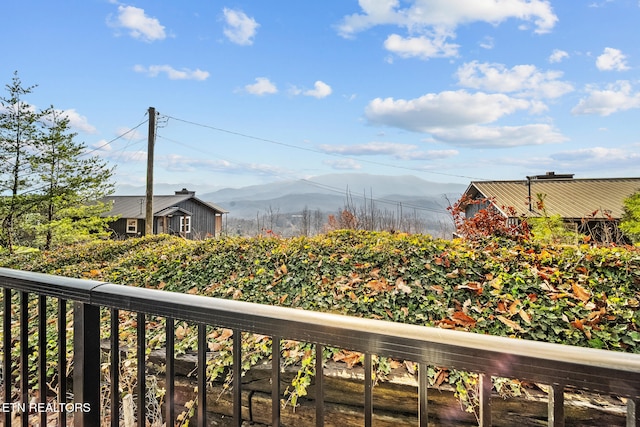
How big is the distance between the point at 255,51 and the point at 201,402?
988 centimetres

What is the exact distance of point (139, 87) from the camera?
10633 millimetres

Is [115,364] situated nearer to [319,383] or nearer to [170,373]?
[170,373]

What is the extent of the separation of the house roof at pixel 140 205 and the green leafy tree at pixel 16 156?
6.56 meters

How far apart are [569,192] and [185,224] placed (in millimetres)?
20448

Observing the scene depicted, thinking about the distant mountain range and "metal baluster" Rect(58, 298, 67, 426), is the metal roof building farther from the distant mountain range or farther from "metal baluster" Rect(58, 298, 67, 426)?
"metal baluster" Rect(58, 298, 67, 426)

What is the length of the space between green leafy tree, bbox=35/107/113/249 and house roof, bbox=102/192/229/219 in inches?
209

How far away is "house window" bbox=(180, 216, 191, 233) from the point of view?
807 inches

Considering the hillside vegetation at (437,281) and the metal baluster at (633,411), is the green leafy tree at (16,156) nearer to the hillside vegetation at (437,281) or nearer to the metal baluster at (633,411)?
the hillside vegetation at (437,281)

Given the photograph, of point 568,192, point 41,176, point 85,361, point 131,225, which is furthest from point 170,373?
point 131,225

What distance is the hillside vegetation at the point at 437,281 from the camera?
2299 millimetres

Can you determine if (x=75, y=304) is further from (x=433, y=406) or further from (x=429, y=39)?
(x=429, y=39)

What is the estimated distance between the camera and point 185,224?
69.1ft

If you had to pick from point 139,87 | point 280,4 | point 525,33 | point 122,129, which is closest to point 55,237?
point 122,129

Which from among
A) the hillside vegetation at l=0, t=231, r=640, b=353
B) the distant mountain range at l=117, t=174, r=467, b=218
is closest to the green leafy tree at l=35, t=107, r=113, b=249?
the distant mountain range at l=117, t=174, r=467, b=218
